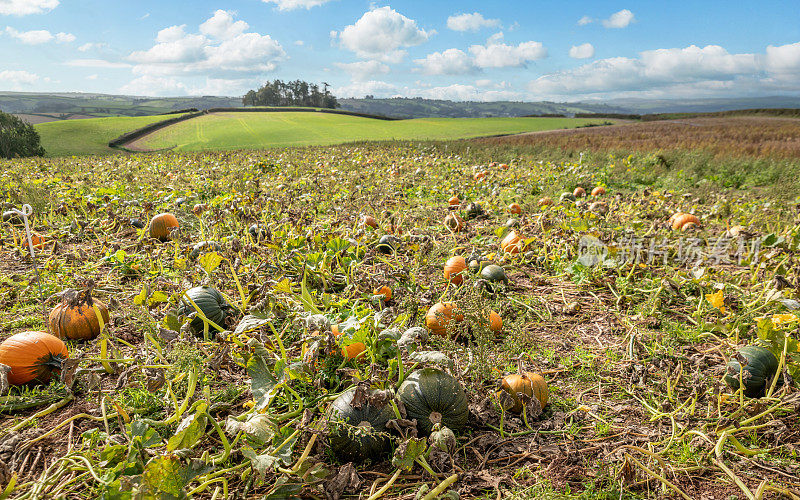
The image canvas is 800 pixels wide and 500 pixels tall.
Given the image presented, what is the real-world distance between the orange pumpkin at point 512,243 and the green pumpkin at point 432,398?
297 centimetres

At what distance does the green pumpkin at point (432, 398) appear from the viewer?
2.26 m

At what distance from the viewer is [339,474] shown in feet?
6.43

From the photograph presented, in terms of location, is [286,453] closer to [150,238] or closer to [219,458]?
[219,458]

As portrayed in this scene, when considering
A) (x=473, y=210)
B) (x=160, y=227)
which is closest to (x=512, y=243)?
(x=473, y=210)

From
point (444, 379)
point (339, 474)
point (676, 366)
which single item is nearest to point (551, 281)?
point (676, 366)

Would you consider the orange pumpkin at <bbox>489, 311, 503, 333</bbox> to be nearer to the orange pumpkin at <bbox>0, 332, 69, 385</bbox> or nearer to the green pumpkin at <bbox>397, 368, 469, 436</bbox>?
the green pumpkin at <bbox>397, 368, 469, 436</bbox>

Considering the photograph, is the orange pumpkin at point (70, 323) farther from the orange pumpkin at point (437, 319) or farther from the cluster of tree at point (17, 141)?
the cluster of tree at point (17, 141)

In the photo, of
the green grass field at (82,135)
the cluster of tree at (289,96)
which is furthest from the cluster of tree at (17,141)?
the cluster of tree at (289,96)

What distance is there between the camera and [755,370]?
2.62 m

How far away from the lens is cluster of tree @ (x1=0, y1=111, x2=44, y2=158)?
27.4 meters

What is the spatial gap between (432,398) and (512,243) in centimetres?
325

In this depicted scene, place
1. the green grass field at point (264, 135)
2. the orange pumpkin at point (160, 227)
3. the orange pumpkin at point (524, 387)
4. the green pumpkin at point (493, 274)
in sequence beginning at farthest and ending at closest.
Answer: the green grass field at point (264, 135) → the orange pumpkin at point (160, 227) → the green pumpkin at point (493, 274) → the orange pumpkin at point (524, 387)

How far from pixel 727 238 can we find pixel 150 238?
7888 millimetres

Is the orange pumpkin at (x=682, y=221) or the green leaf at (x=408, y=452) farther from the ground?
the orange pumpkin at (x=682, y=221)
